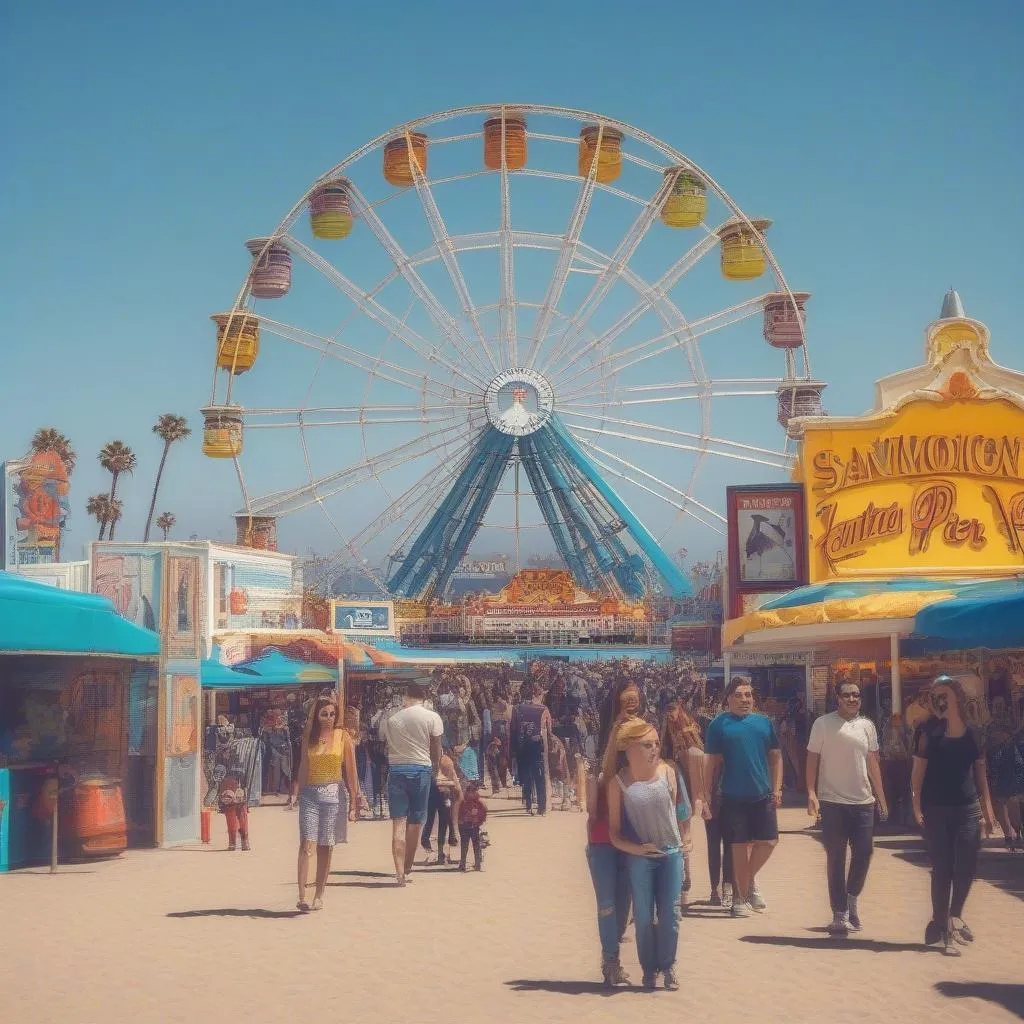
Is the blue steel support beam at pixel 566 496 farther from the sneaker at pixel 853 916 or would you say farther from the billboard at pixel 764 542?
the sneaker at pixel 853 916

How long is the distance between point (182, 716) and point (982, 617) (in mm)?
7170

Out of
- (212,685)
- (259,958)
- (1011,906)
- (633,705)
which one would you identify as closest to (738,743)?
(633,705)

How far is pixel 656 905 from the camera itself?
707 cm

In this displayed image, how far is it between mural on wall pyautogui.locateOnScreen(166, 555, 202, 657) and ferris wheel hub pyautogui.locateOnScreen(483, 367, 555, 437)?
74.0ft

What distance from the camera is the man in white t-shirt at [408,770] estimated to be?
1070 centimetres

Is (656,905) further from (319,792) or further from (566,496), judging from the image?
(566,496)

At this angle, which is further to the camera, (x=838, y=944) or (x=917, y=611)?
(x=917, y=611)

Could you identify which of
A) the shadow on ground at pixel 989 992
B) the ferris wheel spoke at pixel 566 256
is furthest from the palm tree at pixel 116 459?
the shadow on ground at pixel 989 992

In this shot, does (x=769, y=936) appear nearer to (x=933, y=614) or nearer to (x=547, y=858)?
(x=547, y=858)

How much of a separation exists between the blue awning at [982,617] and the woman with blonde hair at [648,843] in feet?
17.7

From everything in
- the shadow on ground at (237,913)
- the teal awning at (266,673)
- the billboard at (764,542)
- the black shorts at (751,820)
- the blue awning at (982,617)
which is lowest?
the shadow on ground at (237,913)

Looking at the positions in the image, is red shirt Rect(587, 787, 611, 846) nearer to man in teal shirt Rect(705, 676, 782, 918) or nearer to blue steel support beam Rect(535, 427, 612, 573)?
man in teal shirt Rect(705, 676, 782, 918)

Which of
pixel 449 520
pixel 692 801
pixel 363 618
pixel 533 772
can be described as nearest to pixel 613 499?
pixel 449 520

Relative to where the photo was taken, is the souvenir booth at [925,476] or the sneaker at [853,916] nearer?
the sneaker at [853,916]
